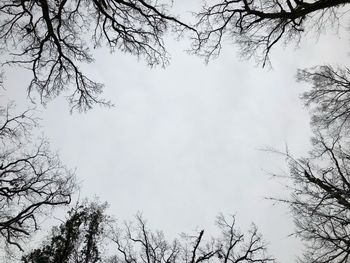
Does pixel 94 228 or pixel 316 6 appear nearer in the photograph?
pixel 316 6

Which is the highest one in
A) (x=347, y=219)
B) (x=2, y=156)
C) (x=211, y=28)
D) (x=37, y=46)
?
(x=211, y=28)

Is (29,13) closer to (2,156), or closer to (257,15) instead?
(2,156)

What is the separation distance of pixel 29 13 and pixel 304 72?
746 cm

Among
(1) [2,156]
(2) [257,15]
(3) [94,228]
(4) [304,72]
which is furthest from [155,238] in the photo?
(2) [257,15]

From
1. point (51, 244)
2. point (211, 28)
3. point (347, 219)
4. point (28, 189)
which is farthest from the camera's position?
point (51, 244)

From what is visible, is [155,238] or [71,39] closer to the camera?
[71,39]

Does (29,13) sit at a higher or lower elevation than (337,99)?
higher

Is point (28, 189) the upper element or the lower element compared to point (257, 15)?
lower

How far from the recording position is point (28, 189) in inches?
374

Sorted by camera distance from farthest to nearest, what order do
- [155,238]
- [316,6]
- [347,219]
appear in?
[155,238]
[316,6]
[347,219]

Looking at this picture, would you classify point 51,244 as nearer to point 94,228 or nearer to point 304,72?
point 94,228

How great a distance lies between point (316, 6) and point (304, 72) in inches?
93.9

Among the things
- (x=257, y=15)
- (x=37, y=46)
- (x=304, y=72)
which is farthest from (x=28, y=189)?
(x=304, y=72)

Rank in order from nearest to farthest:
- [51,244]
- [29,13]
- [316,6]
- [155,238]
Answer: [316,6], [29,13], [155,238], [51,244]
